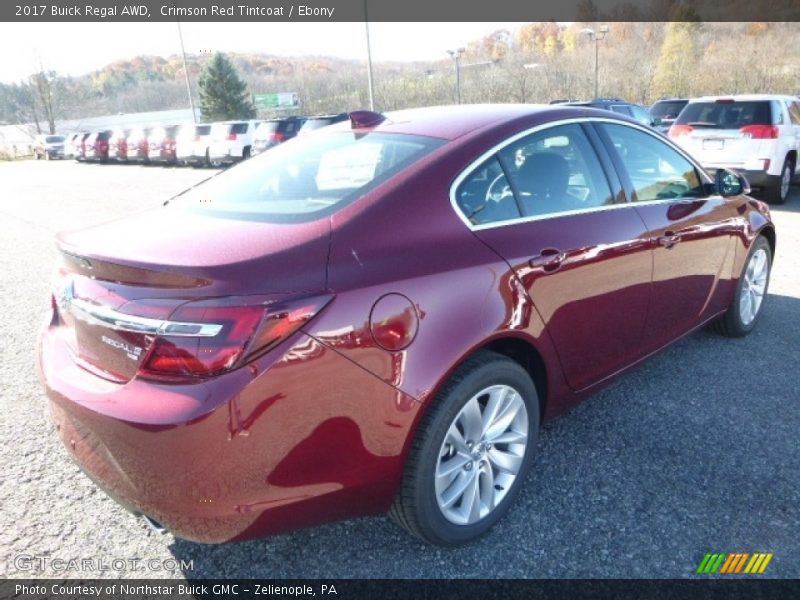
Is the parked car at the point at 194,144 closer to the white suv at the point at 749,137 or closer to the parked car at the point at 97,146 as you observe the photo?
the parked car at the point at 97,146

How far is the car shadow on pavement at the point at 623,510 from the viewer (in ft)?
7.67

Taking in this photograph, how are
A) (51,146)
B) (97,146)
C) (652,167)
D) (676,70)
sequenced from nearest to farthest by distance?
(652,167) < (97,146) < (51,146) < (676,70)

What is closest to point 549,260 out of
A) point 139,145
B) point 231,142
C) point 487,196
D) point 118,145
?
point 487,196

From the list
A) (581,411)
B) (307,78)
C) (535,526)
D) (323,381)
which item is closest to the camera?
(323,381)

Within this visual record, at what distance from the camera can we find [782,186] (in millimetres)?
9531

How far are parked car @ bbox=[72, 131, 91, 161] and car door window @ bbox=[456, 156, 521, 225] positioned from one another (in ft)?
119

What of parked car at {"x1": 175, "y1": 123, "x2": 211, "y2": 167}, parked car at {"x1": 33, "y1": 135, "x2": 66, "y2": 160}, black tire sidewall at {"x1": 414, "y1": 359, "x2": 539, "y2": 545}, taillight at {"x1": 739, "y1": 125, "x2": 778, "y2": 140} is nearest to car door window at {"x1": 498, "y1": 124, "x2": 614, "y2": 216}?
black tire sidewall at {"x1": 414, "y1": 359, "x2": 539, "y2": 545}

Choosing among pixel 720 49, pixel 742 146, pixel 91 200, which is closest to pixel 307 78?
pixel 720 49

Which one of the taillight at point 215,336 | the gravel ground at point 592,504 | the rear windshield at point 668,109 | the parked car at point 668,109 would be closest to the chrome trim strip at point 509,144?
the taillight at point 215,336

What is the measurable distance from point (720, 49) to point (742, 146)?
47.5 meters

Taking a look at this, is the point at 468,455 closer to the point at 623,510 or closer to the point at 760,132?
the point at 623,510

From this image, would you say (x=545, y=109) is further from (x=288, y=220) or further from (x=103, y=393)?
(x=103, y=393)

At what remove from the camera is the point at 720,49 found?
4841 centimetres

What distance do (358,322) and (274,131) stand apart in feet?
65.9
